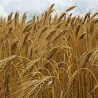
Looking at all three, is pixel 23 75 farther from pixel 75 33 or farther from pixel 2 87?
pixel 75 33

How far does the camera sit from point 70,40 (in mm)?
2164

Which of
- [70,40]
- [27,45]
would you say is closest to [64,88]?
[70,40]

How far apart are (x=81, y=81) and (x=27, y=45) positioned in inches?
25.3

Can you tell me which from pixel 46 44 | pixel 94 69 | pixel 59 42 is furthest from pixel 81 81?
pixel 59 42

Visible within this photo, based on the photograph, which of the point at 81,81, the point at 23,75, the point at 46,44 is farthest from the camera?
the point at 46,44

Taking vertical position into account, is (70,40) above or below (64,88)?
above

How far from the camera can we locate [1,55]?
210 cm

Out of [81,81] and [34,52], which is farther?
[34,52]

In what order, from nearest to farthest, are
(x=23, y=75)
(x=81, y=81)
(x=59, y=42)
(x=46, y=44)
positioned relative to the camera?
(x=23, y=75)
(x=81, y=81)
(x=46, y=44)
(x=59, y=42)

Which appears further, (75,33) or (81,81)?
(75,33)

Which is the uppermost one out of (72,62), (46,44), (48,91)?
(46,44)

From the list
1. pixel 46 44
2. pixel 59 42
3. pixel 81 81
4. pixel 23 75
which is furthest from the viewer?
pixel 59 42

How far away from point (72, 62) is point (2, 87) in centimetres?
47

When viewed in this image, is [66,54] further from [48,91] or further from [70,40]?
[48,91]
